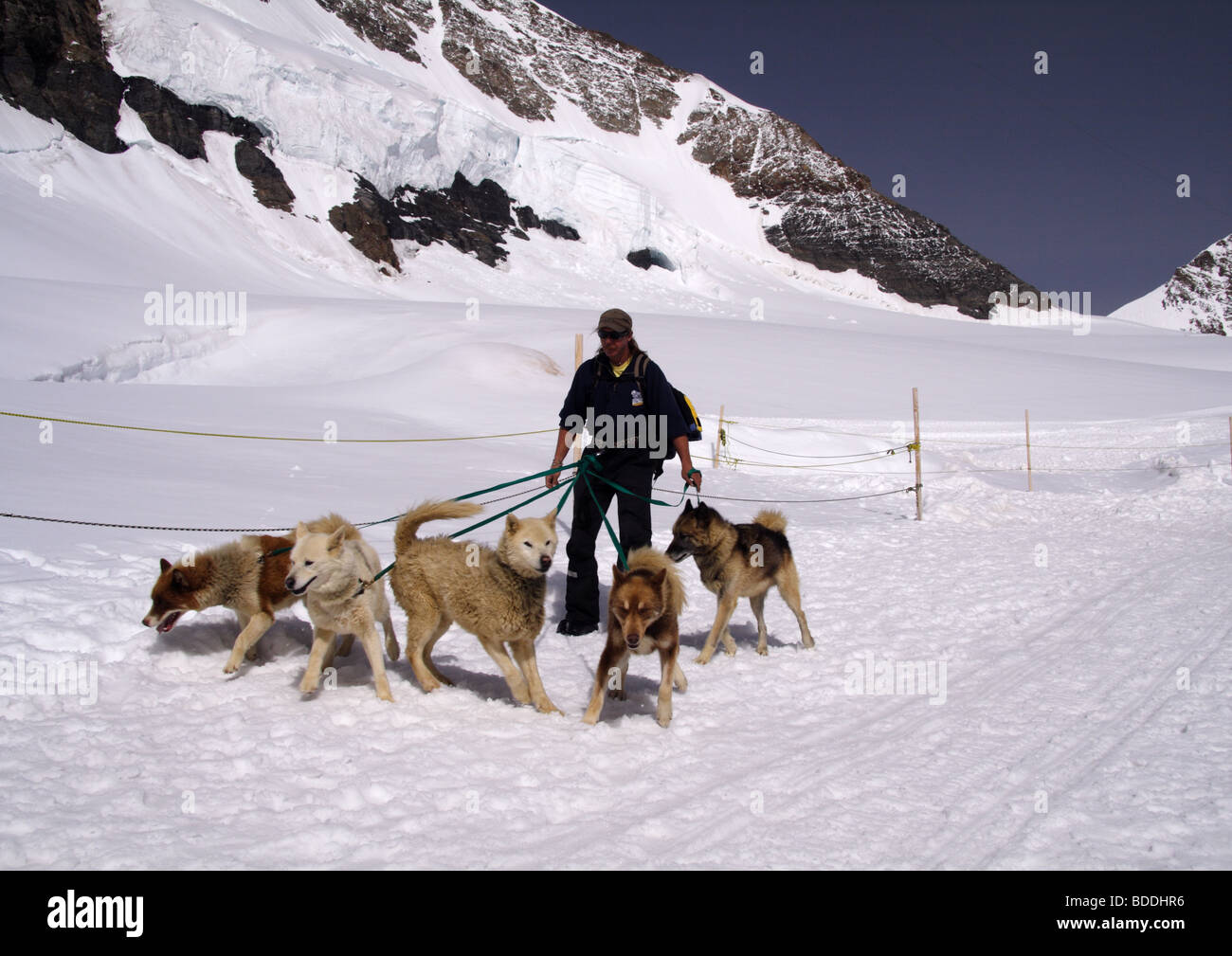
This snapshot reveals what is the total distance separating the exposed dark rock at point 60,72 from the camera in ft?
141

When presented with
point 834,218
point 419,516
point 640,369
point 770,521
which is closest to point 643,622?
point 419,516

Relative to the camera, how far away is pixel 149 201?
42156mm

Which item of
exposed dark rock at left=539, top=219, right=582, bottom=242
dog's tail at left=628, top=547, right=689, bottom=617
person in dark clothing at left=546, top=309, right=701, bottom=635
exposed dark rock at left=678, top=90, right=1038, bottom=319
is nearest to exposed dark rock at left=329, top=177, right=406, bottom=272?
exposed dark rock at left=539, top=219, right=582, bottom=242

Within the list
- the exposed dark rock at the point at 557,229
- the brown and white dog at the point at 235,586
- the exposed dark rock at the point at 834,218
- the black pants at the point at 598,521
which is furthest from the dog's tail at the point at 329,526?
the exposed dark rock at the point at 834,218

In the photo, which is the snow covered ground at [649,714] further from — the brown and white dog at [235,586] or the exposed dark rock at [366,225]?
the exposed dark rock at [366,225]

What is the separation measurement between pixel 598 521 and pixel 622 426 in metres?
0.74

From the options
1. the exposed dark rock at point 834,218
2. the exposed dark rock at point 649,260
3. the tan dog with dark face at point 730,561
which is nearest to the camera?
the tan dog with dark face at point 730,561

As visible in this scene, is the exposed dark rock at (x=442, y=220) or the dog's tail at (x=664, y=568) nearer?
the dog's tail at (x=664, y=568)

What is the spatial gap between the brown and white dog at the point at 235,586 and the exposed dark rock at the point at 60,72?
51.1 m

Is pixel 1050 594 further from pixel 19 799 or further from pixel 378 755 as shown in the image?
pixel 19 799

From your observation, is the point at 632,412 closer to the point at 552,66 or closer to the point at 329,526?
the point at 329,526

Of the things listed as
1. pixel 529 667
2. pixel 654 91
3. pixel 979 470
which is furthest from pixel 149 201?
pixel 654 91

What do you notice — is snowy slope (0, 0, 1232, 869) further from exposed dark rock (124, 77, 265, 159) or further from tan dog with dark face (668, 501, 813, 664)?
exposed dark rock (124, 77, 265, 159)
